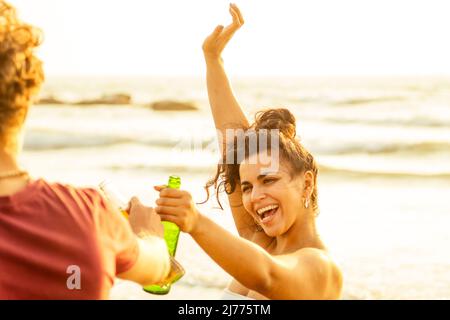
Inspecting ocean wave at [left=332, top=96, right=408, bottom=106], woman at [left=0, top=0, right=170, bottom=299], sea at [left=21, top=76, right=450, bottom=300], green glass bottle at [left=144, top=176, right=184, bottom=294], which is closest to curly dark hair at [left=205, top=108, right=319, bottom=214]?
sea at [left=21, top=76, right=450, bottom=300]

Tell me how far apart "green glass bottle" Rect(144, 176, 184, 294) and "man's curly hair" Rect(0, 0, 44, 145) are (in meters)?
0.76

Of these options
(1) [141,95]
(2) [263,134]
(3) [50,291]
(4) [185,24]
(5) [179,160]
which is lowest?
(3) [50,291]

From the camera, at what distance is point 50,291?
2.31 metres

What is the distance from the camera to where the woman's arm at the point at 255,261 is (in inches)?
111

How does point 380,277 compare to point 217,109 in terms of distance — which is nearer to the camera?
point 217,109

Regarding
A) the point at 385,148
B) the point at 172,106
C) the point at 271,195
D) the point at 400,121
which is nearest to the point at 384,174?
the point at 385,148

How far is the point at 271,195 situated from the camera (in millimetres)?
3691

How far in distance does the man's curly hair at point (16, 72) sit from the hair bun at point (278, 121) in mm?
1700

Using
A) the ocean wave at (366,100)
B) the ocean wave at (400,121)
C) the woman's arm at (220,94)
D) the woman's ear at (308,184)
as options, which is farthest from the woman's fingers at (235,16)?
the ocean wave at (366,100)

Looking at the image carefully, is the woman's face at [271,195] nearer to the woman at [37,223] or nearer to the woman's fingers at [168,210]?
the woman's fingers at [168,210]

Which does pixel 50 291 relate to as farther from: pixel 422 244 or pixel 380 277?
pixel 422 244

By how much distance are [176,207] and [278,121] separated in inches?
49.5
